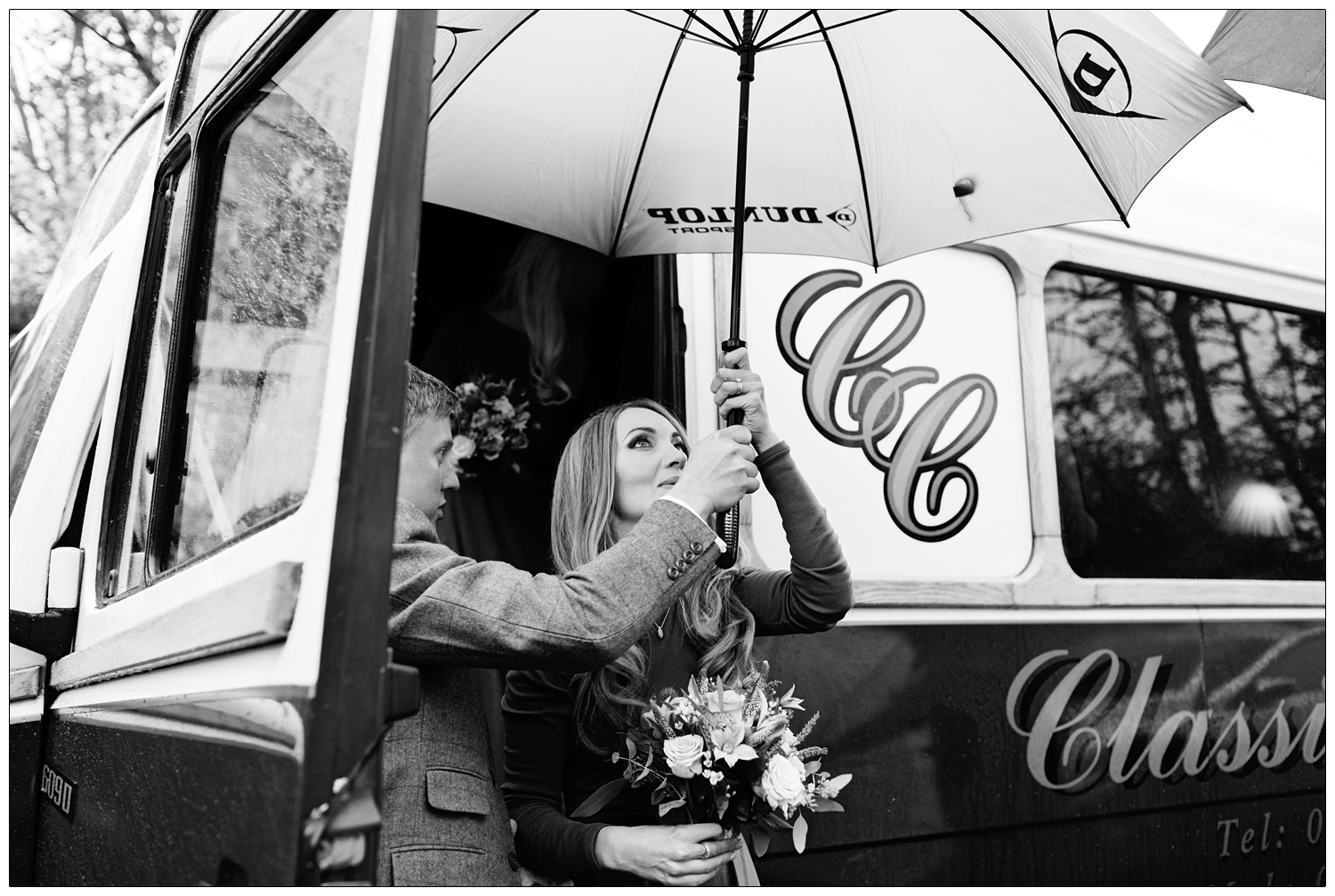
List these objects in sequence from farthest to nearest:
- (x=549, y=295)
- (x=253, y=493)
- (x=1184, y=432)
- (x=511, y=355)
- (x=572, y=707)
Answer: (x=511, y=355)
(x=549, y=295)
(x=1184, y=432)
(x=572, y=707)
(x=253, y=493)

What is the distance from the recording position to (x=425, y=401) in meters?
1.96

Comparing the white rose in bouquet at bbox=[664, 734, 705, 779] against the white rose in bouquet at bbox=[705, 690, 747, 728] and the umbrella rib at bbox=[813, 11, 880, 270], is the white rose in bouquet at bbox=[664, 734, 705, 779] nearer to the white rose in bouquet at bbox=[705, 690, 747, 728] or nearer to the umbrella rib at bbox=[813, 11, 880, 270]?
the white rose in bouquet at bbox=[705, 690, 747, 728]

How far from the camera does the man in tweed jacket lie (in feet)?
5.10

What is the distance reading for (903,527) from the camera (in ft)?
10.5

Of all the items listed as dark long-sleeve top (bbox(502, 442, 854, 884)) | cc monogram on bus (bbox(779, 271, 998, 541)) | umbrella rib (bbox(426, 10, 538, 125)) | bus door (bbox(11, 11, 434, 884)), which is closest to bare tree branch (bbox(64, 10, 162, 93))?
umbrella rib (bbox(426, 10, 538, 125))

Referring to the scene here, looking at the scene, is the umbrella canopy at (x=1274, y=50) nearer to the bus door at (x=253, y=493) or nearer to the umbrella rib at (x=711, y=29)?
the umbrella rib at (x=711, y=29)

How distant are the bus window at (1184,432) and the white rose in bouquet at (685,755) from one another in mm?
1941

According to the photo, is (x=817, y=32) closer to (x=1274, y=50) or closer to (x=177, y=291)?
(x=1274, y=50)

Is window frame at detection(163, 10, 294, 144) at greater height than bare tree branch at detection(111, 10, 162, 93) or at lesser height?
lesser

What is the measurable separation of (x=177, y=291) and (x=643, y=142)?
1.28 meters

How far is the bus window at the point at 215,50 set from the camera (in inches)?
71.9

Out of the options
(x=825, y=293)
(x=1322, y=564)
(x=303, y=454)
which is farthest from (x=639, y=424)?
(x=1322, y=564)

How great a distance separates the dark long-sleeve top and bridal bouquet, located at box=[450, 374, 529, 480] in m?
1.60

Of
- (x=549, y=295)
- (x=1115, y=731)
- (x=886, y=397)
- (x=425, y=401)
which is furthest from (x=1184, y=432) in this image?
(x=425, y=401)
